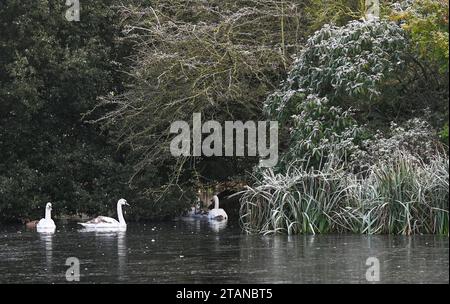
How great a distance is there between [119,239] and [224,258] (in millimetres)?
5276

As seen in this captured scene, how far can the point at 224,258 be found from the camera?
544 inches

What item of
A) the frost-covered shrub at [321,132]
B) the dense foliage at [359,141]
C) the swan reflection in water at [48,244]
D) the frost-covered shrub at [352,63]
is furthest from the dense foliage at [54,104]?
the frost-covered shrub at [321,132]

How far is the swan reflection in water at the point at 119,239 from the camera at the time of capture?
1278 centimetres

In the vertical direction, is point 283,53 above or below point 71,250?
above

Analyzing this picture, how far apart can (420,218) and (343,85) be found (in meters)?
3.37

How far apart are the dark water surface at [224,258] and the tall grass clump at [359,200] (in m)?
0.67

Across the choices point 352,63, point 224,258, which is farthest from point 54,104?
point 224,258

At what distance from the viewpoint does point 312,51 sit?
20.2 m

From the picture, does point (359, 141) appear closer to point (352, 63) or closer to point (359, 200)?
point (352, 63)

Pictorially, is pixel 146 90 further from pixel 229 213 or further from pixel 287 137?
pixel 229 213

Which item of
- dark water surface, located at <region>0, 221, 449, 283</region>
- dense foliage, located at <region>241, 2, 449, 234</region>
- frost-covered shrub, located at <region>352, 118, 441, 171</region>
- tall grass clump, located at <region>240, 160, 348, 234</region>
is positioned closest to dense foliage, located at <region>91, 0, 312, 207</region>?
dense foliage, located at <region>241, 2, 449, 234</region>

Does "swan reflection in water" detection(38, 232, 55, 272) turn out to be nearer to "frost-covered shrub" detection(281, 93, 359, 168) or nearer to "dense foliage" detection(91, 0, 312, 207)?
"dense foliage" detection(91, 0, 312, 207)

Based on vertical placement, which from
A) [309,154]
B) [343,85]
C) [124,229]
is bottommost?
[124,229]

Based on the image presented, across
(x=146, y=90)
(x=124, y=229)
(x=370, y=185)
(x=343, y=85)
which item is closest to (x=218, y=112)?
(x=146, y=90)
